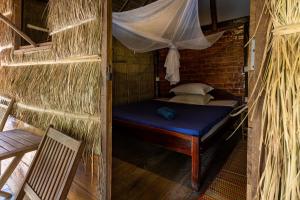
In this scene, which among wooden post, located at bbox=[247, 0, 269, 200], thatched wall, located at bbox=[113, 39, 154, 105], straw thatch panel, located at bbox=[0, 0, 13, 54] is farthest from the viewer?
thatched wall, located at bbox=[113, 39, 154, 105]

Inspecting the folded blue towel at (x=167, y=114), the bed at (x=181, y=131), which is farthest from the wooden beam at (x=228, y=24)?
the folded blue towel at (x=167, y=114)

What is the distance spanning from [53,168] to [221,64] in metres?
3.42

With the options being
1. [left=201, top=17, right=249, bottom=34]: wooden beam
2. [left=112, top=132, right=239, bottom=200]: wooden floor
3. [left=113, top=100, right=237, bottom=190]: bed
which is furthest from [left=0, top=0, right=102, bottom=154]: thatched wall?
[left=201, top=17, right=249, bottom=34]: wooden beam

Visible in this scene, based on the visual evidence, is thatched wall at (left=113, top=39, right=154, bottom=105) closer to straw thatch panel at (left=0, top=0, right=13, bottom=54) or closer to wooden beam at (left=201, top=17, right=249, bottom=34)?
wooden beam at (left=201, top=17, right=249, bottom=34)

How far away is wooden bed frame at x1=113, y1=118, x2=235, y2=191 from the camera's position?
1.86 m

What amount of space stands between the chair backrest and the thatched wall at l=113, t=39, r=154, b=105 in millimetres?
1680

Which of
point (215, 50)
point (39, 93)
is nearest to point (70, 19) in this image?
point (39, 93)

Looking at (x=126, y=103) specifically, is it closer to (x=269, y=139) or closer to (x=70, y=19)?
(x=70, y=19)

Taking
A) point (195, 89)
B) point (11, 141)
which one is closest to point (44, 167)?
point (11, 141)

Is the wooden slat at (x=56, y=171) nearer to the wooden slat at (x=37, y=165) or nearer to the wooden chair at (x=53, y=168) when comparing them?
the wooden chair at (x=53, y=168)

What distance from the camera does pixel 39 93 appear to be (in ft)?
5.94

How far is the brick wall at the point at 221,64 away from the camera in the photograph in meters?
3.47

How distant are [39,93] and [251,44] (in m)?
1.86

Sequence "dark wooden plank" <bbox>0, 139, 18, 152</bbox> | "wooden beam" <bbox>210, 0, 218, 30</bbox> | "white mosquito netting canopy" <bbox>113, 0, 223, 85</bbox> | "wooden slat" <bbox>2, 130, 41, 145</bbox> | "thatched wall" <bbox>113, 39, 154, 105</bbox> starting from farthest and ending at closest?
"thatched wall" <bbox>113, 39, 154, 105</bbox> < "wooden beam" <bbox>210, 0, 218, 30</bbox> < "white mosquito netting canopy" <bbox>113, 0, 223, 85</bbox> < "wooden slat" <bbox>2, 130, 41, 145</bbox> < "dark wooden plank" <bbox>0, 139, 18, 152</bbox>
